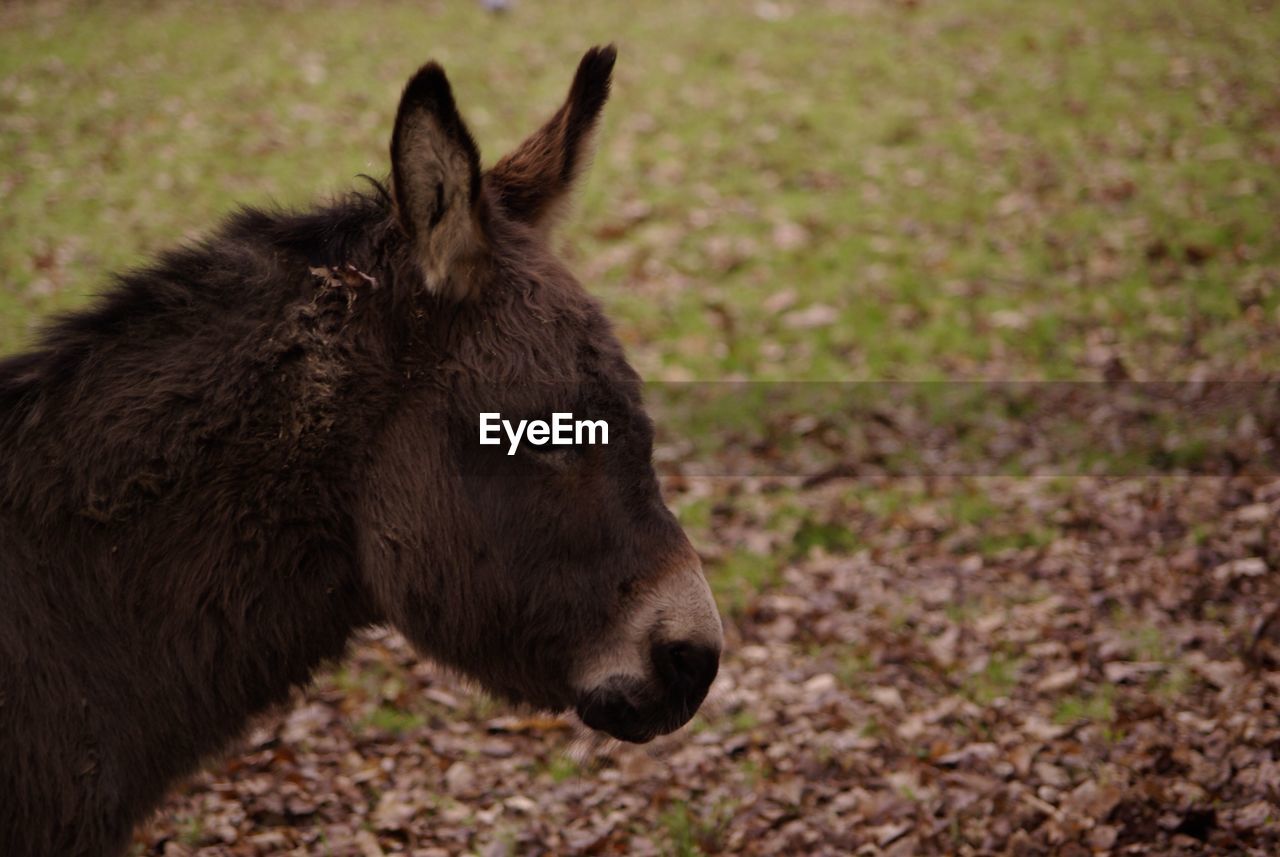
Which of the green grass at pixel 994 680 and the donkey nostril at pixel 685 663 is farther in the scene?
the green grass at pixel 994 680

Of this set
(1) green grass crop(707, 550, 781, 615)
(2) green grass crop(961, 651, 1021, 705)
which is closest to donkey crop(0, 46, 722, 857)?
(2) green grass crop(961, 651, 1021, 705)

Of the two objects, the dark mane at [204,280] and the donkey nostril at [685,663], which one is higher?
the dark mane at [204,280]

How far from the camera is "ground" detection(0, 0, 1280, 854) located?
460cm

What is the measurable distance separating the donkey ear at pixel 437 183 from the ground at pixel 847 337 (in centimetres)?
54

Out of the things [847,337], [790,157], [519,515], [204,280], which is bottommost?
[847,337]

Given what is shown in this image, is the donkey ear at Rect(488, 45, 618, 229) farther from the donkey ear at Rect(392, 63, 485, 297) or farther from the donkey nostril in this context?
the donkey nostril

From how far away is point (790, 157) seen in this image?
1263cm

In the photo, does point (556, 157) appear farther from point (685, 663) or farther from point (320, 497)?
point (685, 663)

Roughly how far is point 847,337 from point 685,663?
664 centimetres

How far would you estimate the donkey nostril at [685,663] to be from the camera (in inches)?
117

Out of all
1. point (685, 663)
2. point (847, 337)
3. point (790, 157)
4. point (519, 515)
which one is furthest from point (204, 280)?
point (790, 157)

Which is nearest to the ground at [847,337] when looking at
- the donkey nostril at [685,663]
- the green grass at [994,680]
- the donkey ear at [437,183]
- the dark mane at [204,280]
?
the green grass at [994,680]

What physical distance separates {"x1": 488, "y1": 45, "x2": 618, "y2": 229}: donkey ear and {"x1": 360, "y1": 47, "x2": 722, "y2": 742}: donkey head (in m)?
0.35

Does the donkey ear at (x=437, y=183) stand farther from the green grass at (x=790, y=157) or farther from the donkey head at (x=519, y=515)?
the green grass at (x=790, y=157)
